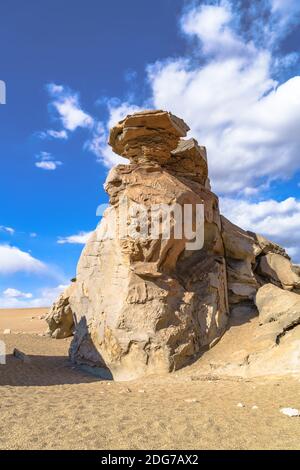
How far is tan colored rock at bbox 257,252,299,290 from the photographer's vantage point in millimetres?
15688

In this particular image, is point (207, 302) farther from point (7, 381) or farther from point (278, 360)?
point (7, 381)

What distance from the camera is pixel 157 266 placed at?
12.3 metres

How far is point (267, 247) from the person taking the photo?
54.1 ft

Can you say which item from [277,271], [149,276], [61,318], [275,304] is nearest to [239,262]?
[277,271]

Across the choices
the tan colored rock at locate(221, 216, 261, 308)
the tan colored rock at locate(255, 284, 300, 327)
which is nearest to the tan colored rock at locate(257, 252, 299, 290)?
the tan colored rock at locate(221, 216, 261, 308)

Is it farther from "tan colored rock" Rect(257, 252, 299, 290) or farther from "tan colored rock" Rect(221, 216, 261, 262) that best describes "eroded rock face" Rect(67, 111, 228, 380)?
"tan colored rock" Rect(257, 252, 299, 290)

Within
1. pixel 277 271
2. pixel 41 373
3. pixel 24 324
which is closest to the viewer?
pixel 41 373

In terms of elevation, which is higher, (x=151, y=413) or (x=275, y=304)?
(x=275, y=304)

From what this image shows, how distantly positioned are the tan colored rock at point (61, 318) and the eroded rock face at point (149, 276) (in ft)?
23.5

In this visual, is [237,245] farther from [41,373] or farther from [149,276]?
[41,373]

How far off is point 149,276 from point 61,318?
12.0 metres

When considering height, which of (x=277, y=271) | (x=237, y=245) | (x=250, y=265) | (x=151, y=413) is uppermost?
(x=237, y=245)

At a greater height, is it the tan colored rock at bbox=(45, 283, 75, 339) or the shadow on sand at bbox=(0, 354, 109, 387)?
the tan colored rock at bbox=(45, 283, 75, 339)

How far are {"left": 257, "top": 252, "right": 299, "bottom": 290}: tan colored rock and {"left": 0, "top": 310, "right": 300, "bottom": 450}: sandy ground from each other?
234 inches
